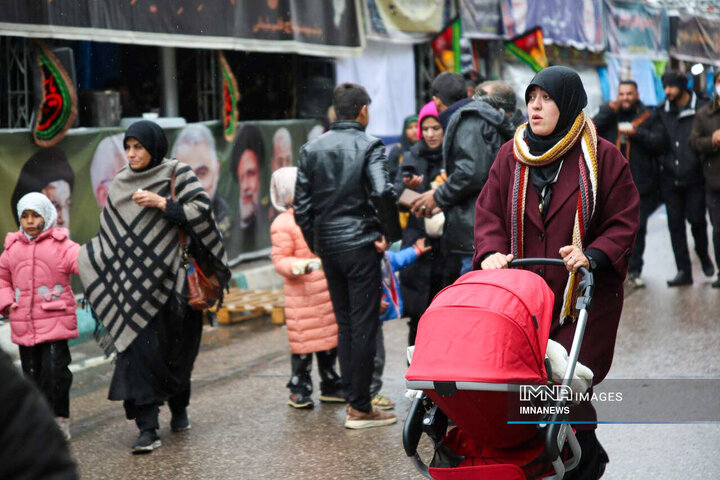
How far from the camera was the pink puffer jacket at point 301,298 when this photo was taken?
6.77 meters

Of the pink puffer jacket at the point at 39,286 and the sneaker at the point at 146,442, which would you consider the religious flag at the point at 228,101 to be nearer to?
the pink puffer jacket at the point at 39,286

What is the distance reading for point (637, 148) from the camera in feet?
36.3

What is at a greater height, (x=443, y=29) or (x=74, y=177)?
(x=443, y=29)

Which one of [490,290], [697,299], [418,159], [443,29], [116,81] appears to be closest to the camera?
[490,290]

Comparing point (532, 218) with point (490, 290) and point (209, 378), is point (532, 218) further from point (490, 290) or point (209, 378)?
point (209, 378)

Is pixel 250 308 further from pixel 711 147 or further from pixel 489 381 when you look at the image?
pixel 489 381

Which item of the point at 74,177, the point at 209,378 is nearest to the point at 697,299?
the point at 209,378

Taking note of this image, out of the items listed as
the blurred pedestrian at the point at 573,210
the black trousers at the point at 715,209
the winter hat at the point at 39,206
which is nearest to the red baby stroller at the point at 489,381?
the blurred pedestrian at the point at 573,210

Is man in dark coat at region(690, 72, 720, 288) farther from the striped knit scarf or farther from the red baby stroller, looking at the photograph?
the red baby stroller

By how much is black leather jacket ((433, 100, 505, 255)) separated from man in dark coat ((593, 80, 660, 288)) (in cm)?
470

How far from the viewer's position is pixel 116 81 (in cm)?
1123

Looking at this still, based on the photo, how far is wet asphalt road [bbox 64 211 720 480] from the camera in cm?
547

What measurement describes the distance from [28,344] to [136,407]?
77cm

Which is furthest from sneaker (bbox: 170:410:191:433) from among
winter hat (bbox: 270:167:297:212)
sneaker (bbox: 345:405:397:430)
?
winter hat (bbox: 270:167:297:212)
